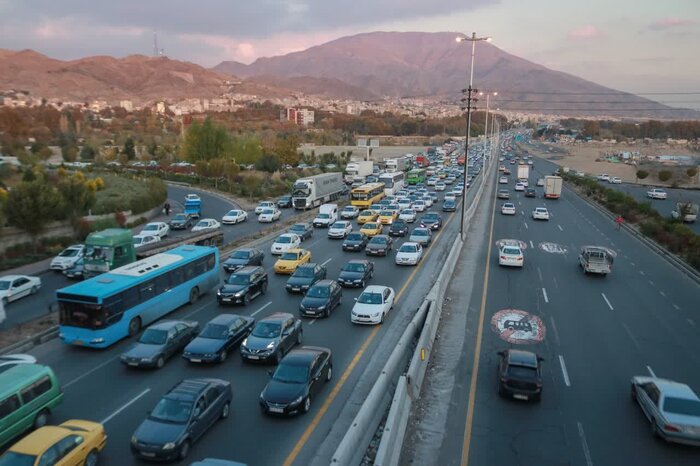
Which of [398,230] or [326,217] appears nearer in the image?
[398,230]

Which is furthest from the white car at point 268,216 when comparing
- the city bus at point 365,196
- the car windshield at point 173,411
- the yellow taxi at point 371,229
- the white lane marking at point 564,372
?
the car windshield at point 173,411

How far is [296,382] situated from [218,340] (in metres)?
4.12

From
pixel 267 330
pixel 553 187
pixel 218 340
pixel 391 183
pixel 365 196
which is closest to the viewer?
pixel 218 340

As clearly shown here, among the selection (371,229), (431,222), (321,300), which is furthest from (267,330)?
(431,222)

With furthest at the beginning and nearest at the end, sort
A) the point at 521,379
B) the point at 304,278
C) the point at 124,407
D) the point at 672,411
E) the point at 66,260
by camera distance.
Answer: the point at 66,260 → the point at 304,278 → the point at 521,379 → the point at 124,407 → the point at 672,411

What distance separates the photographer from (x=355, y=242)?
109ft

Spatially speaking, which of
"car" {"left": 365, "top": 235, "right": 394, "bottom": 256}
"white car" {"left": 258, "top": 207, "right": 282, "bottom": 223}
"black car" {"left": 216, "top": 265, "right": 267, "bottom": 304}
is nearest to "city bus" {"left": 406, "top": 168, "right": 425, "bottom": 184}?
"white car" {"left": 258, "top": 207, "right": 282, "bottom": 223}

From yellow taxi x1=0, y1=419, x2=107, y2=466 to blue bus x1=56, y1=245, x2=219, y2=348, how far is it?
6551 millimetres

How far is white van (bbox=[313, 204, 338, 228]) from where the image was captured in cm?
4256

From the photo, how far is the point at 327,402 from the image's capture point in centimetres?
1393

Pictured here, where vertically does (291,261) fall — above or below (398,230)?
above

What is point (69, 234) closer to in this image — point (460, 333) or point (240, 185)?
point (460, 333)

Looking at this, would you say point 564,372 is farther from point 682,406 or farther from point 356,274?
point 356,274

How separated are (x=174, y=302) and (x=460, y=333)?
1145cm
